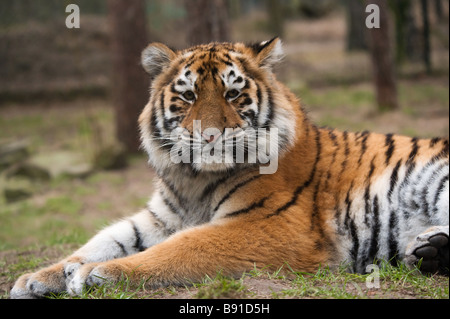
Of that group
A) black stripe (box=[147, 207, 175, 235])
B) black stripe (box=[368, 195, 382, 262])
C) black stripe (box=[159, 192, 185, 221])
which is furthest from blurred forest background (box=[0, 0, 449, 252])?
black stripe (box=[147, 207, 175, 235])

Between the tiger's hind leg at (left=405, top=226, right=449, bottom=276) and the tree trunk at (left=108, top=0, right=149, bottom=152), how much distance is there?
7572mm

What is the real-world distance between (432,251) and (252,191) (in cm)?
114

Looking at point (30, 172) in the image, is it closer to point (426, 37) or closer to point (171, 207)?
point (171, 207)

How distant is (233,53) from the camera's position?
3703 millimetres

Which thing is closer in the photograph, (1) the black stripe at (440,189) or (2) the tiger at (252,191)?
(2) the tiger at (252,191)

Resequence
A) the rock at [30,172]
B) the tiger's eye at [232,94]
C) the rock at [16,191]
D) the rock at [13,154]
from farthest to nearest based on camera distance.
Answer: the rock at [13,154] < the rock at [30,172] < the rock at [16,191] < the tiger's eye at [232,94]

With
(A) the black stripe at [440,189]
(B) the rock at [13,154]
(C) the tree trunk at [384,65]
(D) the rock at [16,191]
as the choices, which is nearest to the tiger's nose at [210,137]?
(A) the black stripe at [440,189]

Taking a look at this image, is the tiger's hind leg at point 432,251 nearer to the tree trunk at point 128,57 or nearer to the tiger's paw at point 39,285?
the tiger's paw at point 39,285

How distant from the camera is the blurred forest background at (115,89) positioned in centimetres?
797

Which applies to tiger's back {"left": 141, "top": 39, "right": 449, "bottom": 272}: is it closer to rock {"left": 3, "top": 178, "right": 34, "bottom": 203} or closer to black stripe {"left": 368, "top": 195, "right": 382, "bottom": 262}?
black stripe {"left": 368, "top": 195, "right": 382, "bottom": 262}

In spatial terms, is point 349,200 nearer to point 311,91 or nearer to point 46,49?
point 311,91

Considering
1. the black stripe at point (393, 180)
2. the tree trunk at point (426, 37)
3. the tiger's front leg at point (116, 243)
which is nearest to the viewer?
the tiger's front leg at point (116, 243)

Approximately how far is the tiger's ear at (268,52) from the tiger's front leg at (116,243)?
1.40 m

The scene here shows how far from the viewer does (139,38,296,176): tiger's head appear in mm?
3391
